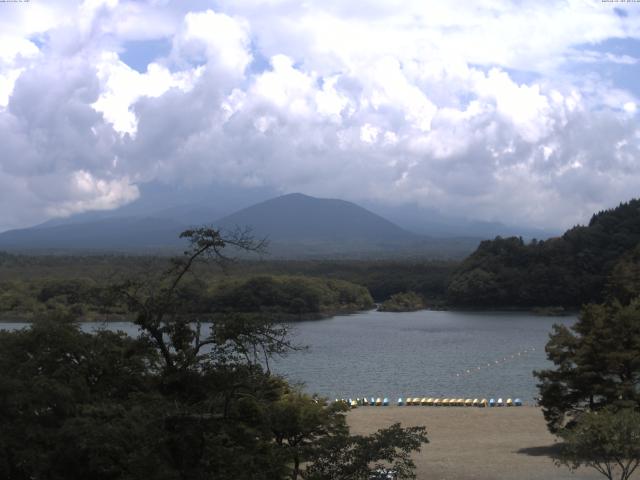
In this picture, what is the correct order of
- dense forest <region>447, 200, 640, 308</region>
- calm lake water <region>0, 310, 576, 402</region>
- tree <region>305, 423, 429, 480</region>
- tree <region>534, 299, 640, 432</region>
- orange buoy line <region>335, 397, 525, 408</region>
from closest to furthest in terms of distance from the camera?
tree <region>305, 423, 429, 480</region>, tree <region>534, 299, 640, 432</region>, orange buoy line <region>335, 397, 525, 408</region>, calm lake water <region>0, 310, 576, 402</region>, dense forest <region>447, 200, 640, 308</region>

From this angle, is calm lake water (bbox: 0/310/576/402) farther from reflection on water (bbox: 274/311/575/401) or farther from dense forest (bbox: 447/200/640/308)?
dense forest (bbox: 447/200/640/308)

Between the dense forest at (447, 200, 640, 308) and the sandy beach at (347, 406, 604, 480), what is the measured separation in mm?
50379

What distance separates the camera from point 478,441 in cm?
2175

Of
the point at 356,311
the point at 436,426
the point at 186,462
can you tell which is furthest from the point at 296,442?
the point at 356,311

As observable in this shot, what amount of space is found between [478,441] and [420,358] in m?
20.6

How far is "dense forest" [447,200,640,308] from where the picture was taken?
7700cm

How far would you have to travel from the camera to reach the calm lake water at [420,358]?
32938 mm

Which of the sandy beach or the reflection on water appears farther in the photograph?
the reflection on water

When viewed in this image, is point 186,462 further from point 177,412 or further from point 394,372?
point 394,372

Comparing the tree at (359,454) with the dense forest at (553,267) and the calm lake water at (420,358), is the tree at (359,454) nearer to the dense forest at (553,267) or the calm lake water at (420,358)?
the calm lake water at (420,358)

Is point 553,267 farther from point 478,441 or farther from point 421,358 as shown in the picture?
point 478,441

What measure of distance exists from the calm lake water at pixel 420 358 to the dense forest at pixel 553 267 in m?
11.3

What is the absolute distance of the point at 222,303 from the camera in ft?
A: 224

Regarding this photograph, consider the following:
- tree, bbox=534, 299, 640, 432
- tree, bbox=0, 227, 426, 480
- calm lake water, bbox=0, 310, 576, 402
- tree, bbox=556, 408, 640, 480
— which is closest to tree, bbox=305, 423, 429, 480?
tree, bbox=0, 227, 426, 480
